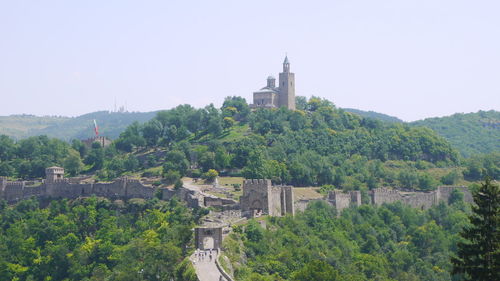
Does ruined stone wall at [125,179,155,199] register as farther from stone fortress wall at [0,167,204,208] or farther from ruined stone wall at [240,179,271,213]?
ruined stone wall at [240,179,271,213]

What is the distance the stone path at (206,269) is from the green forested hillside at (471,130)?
3704 inches

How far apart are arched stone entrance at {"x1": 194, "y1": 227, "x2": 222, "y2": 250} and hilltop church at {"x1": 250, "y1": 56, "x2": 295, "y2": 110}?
177 feet

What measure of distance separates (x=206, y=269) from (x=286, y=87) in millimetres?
61181

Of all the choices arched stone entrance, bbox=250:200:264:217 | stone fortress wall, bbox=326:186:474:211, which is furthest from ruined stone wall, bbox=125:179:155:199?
stone fortress wall, bbox=326:186:474:211

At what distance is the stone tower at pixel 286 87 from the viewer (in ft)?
330

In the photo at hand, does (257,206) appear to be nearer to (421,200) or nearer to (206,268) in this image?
(206,268)

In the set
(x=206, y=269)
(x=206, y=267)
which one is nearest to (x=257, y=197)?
(x=206, y=267)

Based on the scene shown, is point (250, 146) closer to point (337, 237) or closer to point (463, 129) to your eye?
point (337, 237)

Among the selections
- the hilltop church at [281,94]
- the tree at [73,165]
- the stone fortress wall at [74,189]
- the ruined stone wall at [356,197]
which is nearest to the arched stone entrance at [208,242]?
the stone fortress wall at [74,189]

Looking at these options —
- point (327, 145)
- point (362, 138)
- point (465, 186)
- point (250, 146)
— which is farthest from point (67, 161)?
point (465, 186)

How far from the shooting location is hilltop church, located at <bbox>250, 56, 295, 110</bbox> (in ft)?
331

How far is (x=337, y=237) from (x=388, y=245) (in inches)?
256

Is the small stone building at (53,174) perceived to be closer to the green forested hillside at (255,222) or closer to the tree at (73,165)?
the green forested hillside at (255,222)

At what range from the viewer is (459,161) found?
9800 cm
